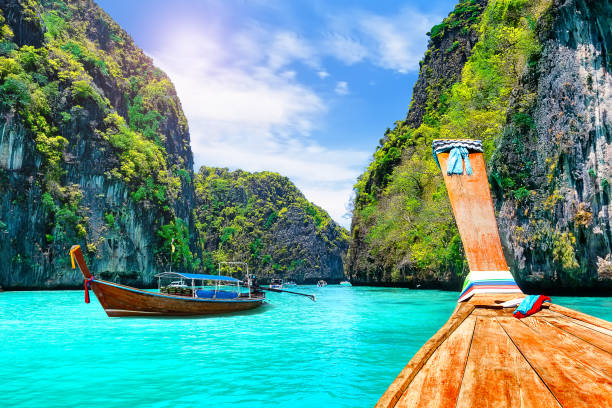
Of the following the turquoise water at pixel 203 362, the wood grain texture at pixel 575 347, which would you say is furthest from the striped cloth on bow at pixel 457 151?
the turquoise water at pixel 203 362

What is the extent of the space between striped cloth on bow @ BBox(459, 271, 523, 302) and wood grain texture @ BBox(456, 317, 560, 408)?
1521 mm

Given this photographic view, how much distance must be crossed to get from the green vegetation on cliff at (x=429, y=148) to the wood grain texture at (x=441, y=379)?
17.9 metres

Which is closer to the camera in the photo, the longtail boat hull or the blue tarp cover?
the longtail boat hull

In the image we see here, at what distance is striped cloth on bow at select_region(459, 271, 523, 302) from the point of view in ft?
11.8

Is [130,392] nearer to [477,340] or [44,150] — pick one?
[477,340]

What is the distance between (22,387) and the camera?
5.64 m

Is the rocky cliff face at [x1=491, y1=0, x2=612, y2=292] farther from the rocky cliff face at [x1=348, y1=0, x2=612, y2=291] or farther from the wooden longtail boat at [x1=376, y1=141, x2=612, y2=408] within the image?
the wooden longtail boat at [x1=376, y1=141, x2=612, y2=408]

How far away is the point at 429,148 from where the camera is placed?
111 ft

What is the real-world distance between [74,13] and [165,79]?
641 inches

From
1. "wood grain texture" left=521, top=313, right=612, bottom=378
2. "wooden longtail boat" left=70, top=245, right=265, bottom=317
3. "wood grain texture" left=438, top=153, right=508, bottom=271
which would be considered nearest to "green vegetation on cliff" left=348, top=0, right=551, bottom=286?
"wooden longtail boat" left=70, top=245, right=265, bottom=317

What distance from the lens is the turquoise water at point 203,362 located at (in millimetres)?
5216

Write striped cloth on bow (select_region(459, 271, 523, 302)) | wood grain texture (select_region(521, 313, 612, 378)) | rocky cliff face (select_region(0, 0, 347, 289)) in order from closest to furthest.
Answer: wood grain texture (select_region(521, 313, 612, 378)), striped cloth on bow (select_region(459, 271, 523, 302)), rocky cliff face (select_region(0, 0, 347, 289))

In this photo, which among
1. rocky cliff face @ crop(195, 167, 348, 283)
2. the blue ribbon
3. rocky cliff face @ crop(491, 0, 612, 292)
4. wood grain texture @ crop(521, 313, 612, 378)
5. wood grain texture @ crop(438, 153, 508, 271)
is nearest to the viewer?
wood grain texture @ crop(521, 313, 612, 378)

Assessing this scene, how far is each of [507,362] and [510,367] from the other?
76 mm
